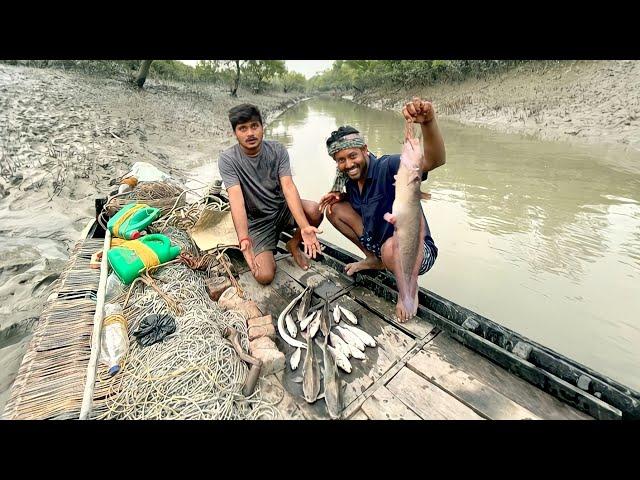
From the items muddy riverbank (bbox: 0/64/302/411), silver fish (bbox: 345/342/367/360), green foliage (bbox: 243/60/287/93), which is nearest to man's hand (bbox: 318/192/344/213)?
silver fish (bbox: 345/342/367/360)

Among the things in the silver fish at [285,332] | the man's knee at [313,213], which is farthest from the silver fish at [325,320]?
the man's knee at [313,213]

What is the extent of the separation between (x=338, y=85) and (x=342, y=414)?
102 metres

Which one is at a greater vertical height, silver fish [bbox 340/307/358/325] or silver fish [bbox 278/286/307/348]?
silver fish [bbox 340/307/358/325]

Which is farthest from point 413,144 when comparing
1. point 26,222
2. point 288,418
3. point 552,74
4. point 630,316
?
point 552,74

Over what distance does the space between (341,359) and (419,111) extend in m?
2.08

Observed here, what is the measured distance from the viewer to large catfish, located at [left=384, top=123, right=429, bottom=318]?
2725 mm

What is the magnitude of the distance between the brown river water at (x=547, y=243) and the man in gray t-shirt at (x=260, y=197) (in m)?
2.42

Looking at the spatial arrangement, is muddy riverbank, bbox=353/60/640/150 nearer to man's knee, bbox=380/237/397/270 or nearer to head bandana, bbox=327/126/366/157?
man's knee, bbox=380/237/397/270

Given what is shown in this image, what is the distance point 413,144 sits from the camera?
271 centimetres

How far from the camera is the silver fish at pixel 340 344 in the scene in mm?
2721

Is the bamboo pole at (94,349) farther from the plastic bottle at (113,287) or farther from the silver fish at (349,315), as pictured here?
the silver fish at (349,315)

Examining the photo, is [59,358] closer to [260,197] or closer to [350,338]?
[350,338]

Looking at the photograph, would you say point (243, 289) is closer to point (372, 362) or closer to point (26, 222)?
point (372, 362)

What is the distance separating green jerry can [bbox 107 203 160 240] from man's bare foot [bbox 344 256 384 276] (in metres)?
2.71
